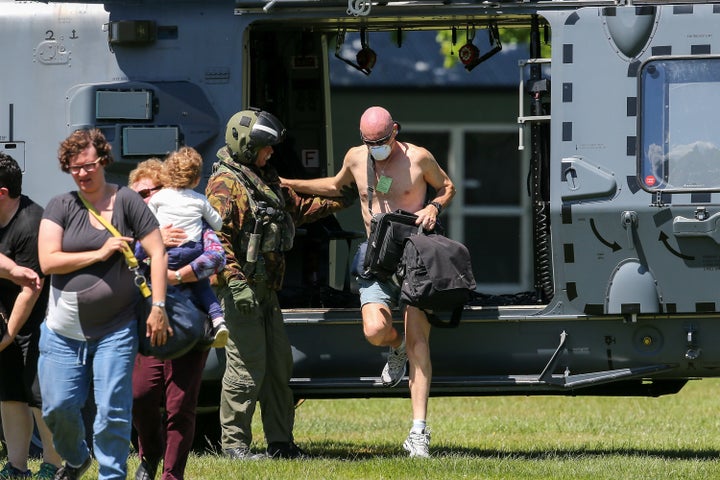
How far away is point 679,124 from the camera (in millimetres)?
7785

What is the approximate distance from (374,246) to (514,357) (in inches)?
40.4

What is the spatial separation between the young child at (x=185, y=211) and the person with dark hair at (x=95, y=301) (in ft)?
1.15

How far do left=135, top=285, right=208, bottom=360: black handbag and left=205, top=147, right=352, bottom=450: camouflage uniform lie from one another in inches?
57.2

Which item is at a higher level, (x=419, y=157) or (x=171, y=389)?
(x=419, y=157)

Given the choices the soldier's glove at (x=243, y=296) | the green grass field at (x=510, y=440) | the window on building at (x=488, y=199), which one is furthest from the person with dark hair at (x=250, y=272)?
the window on building at (x=488, y=199)

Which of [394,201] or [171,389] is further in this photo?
[394,201]

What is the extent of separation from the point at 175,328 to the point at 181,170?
0.76 m

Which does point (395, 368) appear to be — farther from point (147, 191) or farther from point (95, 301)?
point (95, 301)

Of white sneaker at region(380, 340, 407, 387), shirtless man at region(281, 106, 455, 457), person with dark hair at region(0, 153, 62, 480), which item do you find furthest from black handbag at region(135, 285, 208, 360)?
white sneaker at region(380, 340, 407, 387)

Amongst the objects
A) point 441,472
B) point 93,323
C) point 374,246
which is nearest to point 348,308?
point 374,246

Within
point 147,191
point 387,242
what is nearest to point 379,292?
point 387,242

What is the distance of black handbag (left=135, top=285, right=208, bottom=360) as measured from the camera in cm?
612

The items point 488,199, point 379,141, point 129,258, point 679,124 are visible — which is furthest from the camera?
point 488,199

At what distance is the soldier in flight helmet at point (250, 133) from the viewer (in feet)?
25.6
